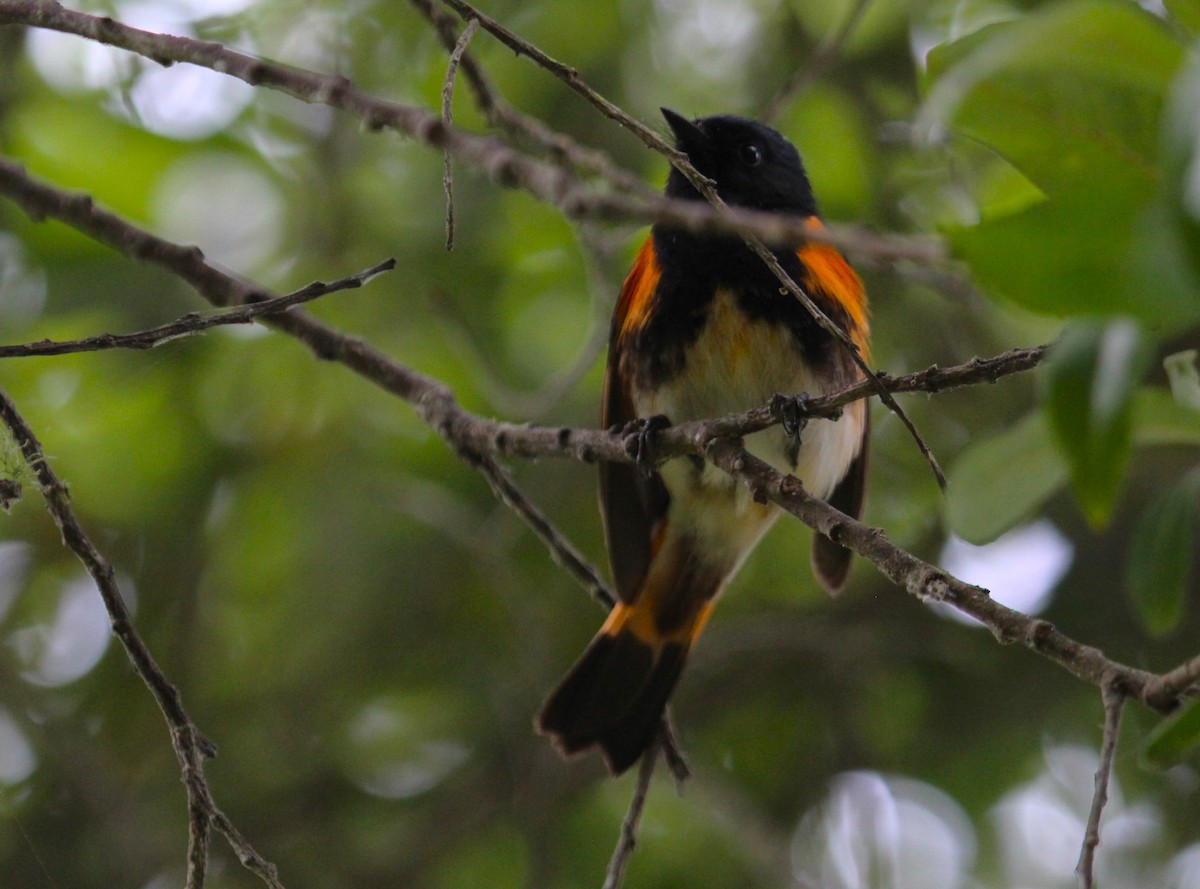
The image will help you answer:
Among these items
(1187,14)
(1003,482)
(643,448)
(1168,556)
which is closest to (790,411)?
(643,448)

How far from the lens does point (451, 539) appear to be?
13.7 feet

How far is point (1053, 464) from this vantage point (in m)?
1.81

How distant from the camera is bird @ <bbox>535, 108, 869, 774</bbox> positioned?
3.06m

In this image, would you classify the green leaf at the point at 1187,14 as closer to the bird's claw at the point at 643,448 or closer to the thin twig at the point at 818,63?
A: the bird's claw at the point at 643,448

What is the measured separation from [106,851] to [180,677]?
1.91 ft

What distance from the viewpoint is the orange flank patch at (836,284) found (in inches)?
124

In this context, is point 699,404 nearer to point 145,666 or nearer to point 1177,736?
point 145,666

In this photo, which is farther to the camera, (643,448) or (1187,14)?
(643,448)

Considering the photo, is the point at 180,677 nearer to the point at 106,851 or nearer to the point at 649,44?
the point at 106,851

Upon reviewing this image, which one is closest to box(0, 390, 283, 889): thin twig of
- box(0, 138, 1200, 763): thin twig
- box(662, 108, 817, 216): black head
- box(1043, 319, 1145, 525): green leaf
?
box(0, 138, 1200, 763): thin twig

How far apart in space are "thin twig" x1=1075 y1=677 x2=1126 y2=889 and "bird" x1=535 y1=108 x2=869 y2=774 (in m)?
1.56

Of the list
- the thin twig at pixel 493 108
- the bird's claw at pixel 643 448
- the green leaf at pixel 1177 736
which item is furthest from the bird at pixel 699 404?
the green leaf at pixel 1177 736

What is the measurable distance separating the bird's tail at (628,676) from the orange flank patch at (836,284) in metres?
0.89

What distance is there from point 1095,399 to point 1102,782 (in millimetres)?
516
